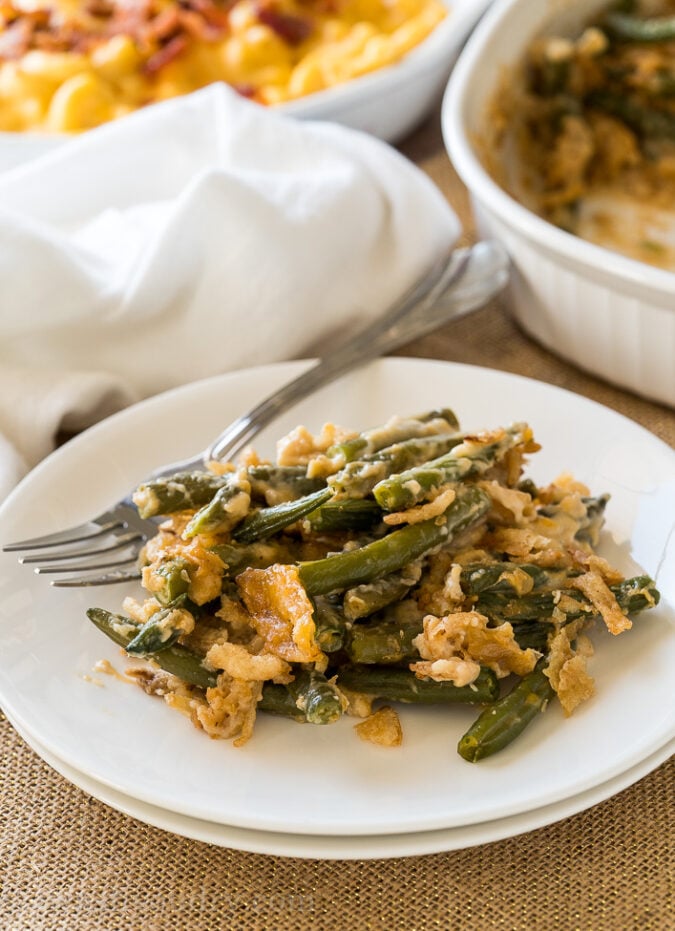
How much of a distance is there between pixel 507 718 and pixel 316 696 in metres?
0.29

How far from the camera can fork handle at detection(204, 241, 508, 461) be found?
258cm

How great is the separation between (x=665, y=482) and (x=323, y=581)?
0.75 meters

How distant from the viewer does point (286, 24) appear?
12.8ft

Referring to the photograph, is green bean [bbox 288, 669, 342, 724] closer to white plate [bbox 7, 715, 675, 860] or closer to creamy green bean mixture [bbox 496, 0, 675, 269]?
white plate [bbox 7, 715, 675, 860]

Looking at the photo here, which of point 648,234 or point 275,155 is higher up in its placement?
point 275,155

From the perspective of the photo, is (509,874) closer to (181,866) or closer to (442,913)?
(442,913)

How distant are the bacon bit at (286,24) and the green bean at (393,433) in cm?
216

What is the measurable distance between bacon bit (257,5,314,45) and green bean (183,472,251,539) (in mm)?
2411

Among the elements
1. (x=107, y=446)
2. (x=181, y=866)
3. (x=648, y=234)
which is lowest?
(x=648, y=234)

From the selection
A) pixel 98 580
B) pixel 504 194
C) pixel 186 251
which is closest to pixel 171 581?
pixel 98 580

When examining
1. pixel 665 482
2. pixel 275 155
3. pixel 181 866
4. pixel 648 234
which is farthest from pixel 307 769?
pixel 648 234

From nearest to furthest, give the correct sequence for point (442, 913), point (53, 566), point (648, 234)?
1. point (442, 913)
2. point (53, 566)
3. point (648, 234)

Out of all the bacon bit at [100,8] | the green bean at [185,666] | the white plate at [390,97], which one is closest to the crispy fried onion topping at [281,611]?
the green bean at [185,666]

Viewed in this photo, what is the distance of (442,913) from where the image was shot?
5.61 ft
